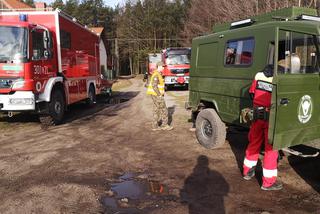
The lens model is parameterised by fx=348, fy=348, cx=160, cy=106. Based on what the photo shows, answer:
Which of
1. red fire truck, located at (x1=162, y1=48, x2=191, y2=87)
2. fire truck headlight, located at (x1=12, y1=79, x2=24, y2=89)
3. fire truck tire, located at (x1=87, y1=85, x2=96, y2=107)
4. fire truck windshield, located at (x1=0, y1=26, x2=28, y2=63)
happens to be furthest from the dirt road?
red fire truck, located at (x1=162, y1=48, x2=191, y2=87)

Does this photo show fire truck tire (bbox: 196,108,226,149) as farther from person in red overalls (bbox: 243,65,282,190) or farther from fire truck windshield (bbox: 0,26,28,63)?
fire truck windshield (bbox: 0,26,28,63)

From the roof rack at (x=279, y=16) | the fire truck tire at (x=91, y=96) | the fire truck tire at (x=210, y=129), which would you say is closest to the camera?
the roof rack at (x=279, y=16)

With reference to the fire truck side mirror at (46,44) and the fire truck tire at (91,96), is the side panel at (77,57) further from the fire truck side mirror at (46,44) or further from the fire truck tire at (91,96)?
the fire truck side mirror at (46,44)

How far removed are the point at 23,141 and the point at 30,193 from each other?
3.39 metres

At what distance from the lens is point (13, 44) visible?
8.70m

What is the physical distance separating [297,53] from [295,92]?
769mm

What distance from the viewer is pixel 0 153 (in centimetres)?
699

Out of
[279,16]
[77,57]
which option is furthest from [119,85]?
[279,16]

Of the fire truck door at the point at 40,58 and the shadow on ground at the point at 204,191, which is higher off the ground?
the fire truck door at the point at 40,58

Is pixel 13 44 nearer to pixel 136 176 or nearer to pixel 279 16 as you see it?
pixel 136 176

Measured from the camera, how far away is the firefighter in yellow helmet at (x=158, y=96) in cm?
895

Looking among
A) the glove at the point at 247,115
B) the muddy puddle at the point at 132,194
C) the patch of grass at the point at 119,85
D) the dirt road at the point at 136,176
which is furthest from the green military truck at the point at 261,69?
the patch of grass at the point at 119,85

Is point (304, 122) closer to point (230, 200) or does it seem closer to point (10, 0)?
point (230, 200)

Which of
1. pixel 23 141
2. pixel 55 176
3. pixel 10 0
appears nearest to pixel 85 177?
pixel 55 176
